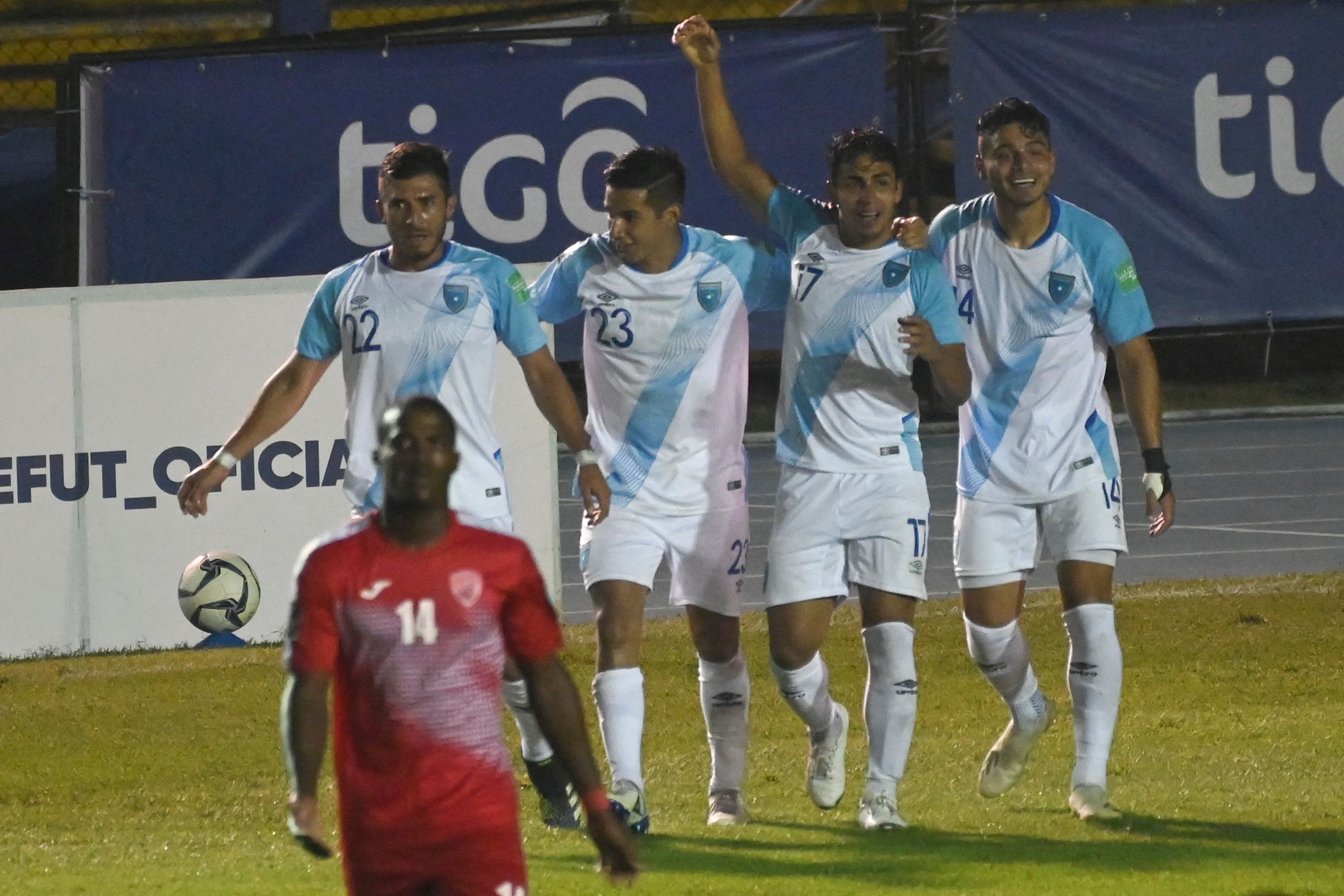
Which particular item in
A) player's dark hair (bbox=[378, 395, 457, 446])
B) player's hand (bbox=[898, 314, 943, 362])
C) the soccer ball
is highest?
player's hand (bbox=[898, 314, 943, 362])

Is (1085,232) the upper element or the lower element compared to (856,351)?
upper

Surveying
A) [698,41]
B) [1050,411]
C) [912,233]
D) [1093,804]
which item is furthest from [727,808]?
[698,41]

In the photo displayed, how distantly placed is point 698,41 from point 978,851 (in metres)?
2.80

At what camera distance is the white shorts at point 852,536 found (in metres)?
6.60

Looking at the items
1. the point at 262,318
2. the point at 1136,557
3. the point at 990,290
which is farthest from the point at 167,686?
the point at 1136,557

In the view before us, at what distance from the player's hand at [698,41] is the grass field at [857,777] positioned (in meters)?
2.55

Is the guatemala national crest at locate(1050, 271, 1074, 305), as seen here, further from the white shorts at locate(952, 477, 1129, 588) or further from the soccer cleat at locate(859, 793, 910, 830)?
the soccer cleat at locate(859, 793, 910, 830)

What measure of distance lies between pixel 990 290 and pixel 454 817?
3.60 metres

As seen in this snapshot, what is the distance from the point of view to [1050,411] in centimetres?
684

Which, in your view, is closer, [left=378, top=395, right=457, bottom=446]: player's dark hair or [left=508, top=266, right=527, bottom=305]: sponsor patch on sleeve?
[left=378, top=395, right=457, bottom=446]: player's dark hair

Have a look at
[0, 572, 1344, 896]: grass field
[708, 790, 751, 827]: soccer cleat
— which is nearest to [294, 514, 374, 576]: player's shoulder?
[0, 572, 1344, 896]: grass field

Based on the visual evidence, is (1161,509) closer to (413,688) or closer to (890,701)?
(890,701)

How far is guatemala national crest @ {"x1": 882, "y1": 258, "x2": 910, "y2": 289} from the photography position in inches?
259

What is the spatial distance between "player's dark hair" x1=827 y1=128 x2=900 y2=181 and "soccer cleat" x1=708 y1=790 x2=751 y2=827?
2.07 meters
